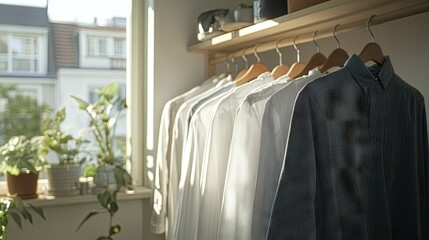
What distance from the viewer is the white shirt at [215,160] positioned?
1429mm

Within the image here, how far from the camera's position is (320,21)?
1.33 m

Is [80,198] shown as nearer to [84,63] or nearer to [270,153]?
[84,63]

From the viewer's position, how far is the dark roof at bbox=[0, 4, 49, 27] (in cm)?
196

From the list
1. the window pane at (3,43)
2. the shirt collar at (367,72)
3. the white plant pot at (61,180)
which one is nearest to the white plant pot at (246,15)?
the shirt collar at (367,72)

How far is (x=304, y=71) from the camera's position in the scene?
4.22 ft

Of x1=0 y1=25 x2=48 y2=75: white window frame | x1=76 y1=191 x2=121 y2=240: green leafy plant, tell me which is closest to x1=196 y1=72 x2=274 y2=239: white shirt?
x1=76 y1=191 x2=121 y2=240: green leafy plant

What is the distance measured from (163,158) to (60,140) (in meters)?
0.44

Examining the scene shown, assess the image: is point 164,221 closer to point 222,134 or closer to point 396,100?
point 222,134

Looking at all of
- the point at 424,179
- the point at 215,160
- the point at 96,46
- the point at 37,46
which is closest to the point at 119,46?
the point at 96,46

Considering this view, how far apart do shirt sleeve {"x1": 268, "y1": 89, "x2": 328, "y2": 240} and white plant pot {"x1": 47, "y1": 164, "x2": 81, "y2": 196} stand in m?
1.10

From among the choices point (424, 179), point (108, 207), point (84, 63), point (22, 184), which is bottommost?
point (108, 207)

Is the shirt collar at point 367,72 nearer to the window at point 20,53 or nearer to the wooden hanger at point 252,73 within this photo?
the wooden hanger at point 252,73

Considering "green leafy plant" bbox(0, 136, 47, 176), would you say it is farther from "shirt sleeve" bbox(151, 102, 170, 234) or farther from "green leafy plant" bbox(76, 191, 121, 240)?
"shirt sleeve" bbox(151, 102, 170, 234)

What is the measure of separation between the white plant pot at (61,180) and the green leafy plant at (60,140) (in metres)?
0.04
